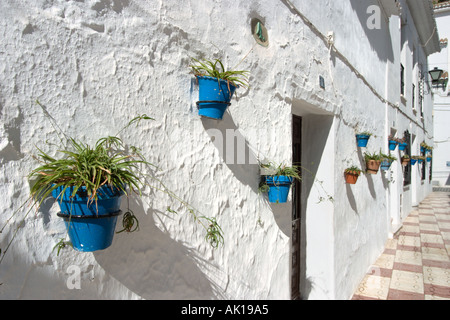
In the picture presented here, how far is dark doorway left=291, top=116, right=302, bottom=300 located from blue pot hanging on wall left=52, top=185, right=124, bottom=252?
2694mm

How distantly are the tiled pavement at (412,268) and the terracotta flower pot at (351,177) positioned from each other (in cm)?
151

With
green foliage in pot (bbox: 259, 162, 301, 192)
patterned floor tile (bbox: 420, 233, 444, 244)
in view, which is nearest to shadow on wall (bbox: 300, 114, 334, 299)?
green foliage in pot (bbox: 259, 162, 301, 192)

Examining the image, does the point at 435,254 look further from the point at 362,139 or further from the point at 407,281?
the point at 362,139

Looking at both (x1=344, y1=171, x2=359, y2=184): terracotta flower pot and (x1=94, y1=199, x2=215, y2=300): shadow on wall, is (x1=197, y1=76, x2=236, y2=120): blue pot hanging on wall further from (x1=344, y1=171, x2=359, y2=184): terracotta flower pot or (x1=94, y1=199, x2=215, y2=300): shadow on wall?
(x1=344, y1=171, x2=359, y2=184): terracotta flower pot

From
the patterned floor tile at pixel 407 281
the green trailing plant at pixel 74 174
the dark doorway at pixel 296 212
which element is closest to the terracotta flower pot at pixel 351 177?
the dark doorway at pixel 296 212

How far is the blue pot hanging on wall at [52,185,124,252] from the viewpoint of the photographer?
100 centimetres

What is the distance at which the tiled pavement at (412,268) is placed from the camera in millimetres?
4070

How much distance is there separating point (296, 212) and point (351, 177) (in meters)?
0.89

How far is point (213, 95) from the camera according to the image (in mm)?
1603

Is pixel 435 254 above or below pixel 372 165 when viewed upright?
below

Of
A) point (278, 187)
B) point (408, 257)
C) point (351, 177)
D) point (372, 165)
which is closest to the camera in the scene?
point (278, 187)

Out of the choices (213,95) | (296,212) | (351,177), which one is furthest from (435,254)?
(213,95)

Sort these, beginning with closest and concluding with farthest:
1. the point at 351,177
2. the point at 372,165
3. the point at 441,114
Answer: the point at 351,177
the point at 372,165
the point at 441,114

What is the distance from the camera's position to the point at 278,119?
2.41 metres
